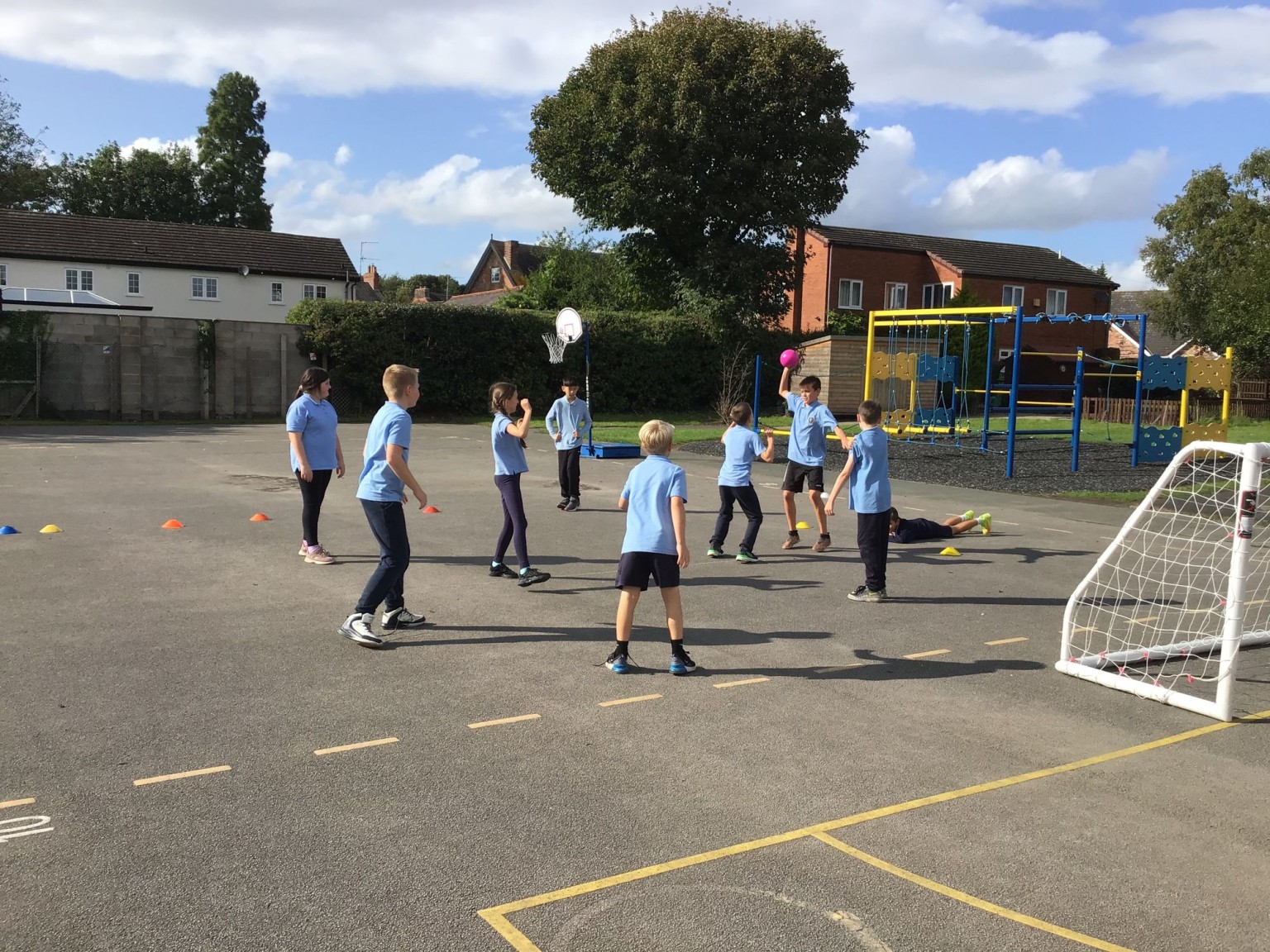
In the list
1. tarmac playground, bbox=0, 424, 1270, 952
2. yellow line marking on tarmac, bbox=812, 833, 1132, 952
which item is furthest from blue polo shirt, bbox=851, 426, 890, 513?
yellow line marking on tarmac, bbox=812, 833, 1132, 952

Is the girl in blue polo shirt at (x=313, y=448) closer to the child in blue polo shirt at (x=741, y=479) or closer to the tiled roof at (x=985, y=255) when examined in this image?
the child in blue polo shirt at (x=741, y=479)

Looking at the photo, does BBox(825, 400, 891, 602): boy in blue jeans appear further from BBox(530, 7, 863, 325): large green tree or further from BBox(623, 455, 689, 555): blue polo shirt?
BBox(530, 7, 863, 325): large green tree

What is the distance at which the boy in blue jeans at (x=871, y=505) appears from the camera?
28.3ft

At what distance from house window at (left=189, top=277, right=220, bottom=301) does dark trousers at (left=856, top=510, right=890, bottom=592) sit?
1803 inches

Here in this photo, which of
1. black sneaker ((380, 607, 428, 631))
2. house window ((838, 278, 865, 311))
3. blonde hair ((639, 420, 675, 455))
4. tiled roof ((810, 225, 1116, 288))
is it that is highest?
tiled roof ((810, 225, 1116, 288))

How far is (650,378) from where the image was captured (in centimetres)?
3472

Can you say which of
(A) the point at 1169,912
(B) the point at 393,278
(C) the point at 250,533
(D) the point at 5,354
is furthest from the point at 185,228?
(B) the point at 393,278

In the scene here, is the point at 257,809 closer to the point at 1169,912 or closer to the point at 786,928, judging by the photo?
the point at 786,928

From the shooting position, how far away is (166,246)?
47.8 m

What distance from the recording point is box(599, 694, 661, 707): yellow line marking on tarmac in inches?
234

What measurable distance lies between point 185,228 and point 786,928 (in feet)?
171

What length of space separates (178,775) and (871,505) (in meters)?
5.65

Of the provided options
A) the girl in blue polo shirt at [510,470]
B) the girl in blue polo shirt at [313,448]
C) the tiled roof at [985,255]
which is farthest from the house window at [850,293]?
the girl in blue polo shirt at [510,470]

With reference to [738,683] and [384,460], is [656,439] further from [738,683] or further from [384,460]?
[384,460]
